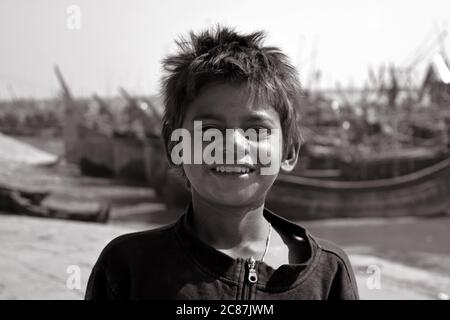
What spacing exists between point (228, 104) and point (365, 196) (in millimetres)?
14613

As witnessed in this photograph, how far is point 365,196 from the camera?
50.2 ft

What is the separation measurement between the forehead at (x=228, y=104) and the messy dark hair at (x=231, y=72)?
12 mm

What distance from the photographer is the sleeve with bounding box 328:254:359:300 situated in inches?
47.2

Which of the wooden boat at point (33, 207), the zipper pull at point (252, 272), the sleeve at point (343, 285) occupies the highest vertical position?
the zipper pull at point (252, 272)

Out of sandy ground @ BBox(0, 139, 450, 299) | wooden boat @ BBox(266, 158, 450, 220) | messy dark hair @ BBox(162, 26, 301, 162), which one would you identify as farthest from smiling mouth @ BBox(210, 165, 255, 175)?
wooden boat @ BBox(266, 158, 450, 220)

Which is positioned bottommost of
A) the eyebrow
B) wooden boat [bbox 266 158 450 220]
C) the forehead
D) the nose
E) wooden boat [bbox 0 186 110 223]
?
wooden boat [bbox 266 158 450 220]

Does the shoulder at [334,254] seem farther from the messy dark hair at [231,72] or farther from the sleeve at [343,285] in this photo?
the messy dark hair at [231,72]

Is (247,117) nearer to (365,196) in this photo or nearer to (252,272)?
(252,272)

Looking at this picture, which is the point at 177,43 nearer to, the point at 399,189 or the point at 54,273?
the point at 54,273

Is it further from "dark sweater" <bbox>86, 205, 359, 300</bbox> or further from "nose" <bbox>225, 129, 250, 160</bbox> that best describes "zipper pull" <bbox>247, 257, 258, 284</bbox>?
"nose" <bbox>225, 129, 250, 160</bbox>

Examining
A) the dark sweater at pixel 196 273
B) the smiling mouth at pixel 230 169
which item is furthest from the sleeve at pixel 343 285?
the smiling mouth at pixel 230 169

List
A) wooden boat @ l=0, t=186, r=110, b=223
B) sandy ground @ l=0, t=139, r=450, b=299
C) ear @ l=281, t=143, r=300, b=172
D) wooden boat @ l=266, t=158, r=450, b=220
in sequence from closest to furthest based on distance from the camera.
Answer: ear @ l=281, t=143, r=300, b=172 < sandy ground @ l=0, t=139, r=450, b=299 < wooden boat @ l=0, t=186, r=110, b=223 < wooden boat @ l=266, t=158, r=450, b=220

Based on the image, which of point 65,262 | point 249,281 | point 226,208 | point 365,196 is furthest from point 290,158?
point 365,196

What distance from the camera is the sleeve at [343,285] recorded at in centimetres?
120
